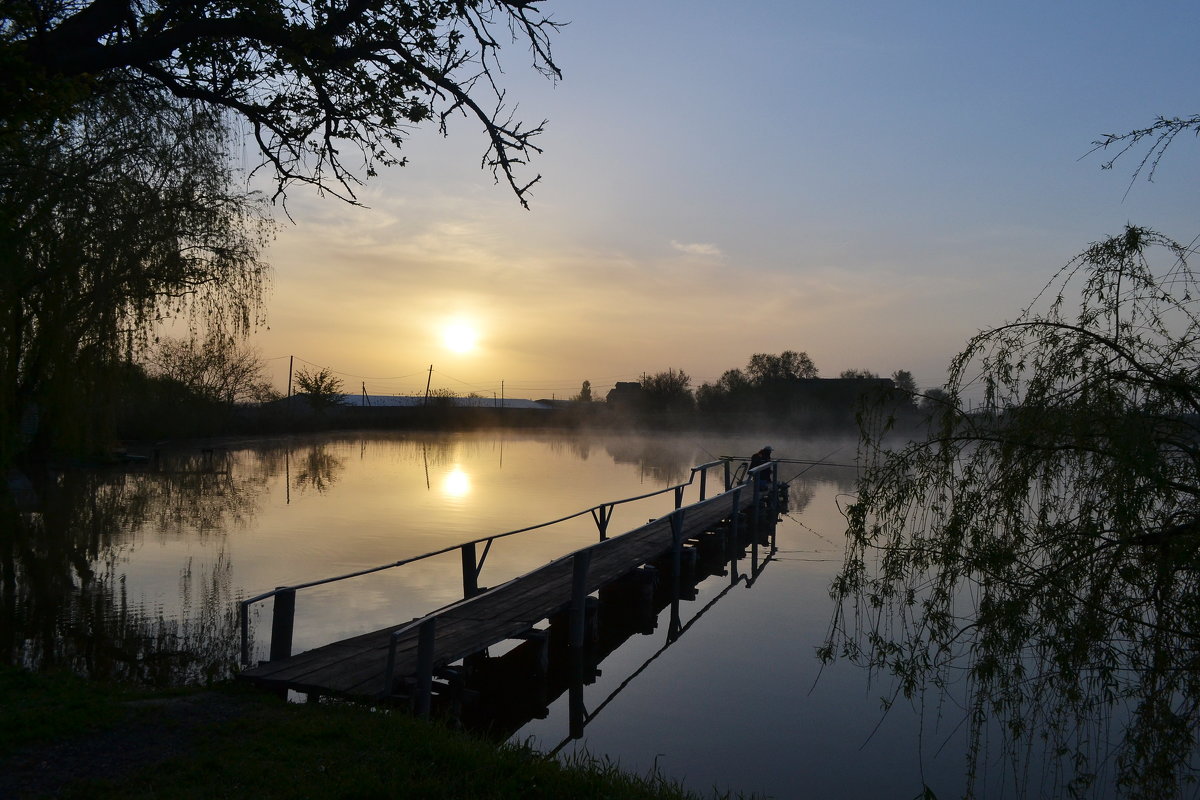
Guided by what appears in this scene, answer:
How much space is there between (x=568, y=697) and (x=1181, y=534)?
22.5 ft

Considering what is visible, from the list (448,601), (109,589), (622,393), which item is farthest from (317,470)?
(622,393)

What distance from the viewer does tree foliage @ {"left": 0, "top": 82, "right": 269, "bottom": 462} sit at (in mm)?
16812

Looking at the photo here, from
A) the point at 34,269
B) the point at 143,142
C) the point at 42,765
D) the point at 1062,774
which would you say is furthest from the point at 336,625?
the point at 143,142

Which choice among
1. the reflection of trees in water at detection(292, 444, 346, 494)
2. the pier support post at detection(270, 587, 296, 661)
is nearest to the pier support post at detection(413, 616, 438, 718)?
the pier support post at detection(270, 587, 296, 661)

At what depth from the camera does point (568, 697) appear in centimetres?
1026

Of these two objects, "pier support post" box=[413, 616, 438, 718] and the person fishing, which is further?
the person fishing

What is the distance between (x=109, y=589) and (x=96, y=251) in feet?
26.6

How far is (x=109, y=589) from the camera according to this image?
1331 cm

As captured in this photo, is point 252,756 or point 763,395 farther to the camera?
point 763,395

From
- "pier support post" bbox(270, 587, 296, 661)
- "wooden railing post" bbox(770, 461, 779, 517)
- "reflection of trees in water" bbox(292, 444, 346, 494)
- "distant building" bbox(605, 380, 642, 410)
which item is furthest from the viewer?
"distant building" bbox(605, 380, 642, 410)

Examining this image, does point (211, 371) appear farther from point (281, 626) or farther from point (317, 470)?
point (281, 626)

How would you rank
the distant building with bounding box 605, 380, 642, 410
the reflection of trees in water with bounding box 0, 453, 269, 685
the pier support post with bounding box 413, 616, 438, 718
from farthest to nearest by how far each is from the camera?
the distant building with bounding box 605, 380, 642, 410
the reflection of trees in water with bounding box 0, 453, 269, 685
the pier support post with bounding box 413, 616, 438, 718

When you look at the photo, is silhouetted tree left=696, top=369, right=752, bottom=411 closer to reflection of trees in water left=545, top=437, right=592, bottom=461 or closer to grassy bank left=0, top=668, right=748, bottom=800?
reflection of trees in water left=545, top=437, right=592, bottom=461

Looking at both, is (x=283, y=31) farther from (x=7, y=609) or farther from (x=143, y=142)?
(x=143, y=142)
